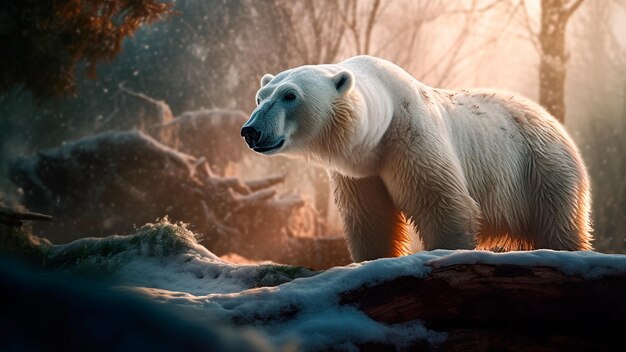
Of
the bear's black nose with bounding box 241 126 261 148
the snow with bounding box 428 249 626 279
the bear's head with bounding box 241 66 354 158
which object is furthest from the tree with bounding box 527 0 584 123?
the snow with bounding box 428 249 626 279

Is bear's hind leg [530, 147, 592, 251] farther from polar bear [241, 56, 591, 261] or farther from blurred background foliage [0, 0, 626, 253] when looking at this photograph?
blurred background foliage [0, 0, 626, 253]

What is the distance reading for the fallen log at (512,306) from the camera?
2064mm

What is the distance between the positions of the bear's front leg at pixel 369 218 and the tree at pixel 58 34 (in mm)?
3655

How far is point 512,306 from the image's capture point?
2.10 metres

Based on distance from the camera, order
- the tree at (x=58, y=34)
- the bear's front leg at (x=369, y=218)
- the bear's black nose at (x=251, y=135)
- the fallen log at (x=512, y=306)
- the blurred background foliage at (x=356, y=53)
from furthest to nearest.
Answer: the blurred background foliage at (x=356, y=53) < the tree at (x=58, y=34) < the bear's front leg at (x=369, y=218) < the bear's black nose at (x=251, y=135) < the fallen log at (x=512, y=306)

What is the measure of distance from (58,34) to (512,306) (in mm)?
6045

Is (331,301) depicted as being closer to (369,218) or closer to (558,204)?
(369,218)

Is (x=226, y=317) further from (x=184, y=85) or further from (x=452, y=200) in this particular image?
(x=184, y=85)

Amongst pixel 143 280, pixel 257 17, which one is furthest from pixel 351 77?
pixel 257 17

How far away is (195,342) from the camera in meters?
1.04

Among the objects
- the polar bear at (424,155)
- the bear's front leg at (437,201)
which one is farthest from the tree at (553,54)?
the bear's front leg at (437,201)

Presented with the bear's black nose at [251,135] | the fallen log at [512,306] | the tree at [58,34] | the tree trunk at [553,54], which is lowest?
the fallen log at [512,306]

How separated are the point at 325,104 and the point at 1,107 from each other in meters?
13.2

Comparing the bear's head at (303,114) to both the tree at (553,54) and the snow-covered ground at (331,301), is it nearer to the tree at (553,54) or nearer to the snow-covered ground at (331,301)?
the snow-covered ground at (331,301)
